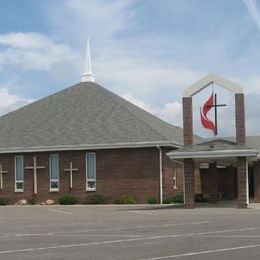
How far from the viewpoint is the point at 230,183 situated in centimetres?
4547

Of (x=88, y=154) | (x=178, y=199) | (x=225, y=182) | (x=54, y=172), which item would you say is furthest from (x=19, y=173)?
(x=225, y=182)

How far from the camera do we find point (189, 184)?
34.3m

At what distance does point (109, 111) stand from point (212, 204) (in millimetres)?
11042

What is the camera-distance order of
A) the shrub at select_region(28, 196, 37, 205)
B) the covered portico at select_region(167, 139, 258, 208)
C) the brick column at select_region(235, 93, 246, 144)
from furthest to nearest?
the shrub at select_region(28, 196, 37, 205) < the brick column at select_region(235, 93, 246, 144) < the covered portico at select_region(167, 139, 258, 208)

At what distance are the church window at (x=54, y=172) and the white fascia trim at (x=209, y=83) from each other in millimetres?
→ 12167

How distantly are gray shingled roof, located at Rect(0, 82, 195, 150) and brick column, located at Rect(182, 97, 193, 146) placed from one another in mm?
5744

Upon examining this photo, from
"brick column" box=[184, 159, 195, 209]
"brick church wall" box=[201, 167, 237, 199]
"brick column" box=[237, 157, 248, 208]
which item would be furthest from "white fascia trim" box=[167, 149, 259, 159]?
"brick church wall" box=[201, 167, 237, 199]

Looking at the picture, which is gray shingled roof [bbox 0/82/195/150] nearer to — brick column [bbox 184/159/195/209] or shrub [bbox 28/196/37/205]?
shrub [bbox 28/196/37/205]

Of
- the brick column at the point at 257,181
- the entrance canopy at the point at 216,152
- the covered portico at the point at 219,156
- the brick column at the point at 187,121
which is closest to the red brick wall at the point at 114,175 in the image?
the brick column at the point at 257,181

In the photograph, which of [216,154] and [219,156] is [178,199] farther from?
[216,154]

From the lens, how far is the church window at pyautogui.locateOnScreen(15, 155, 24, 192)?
145ft

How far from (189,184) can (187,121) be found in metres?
3.34

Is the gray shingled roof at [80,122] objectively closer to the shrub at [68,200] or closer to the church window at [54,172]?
the church window at [54,172]

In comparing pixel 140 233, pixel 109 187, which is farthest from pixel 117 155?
Result: pixel 140 233
